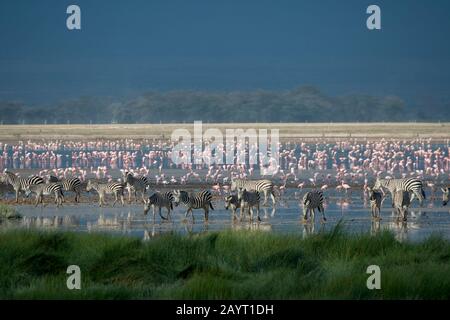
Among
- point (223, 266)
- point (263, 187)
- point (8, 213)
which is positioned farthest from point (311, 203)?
point (223, 266)

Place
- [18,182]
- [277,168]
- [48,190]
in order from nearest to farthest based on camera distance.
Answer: [48,190], [18,182], [277,168]

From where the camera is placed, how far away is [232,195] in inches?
818

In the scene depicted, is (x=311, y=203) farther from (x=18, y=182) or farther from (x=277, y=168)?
(x=277, y=168)

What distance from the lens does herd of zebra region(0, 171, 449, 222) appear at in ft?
67.1

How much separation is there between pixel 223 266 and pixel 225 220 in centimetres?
773

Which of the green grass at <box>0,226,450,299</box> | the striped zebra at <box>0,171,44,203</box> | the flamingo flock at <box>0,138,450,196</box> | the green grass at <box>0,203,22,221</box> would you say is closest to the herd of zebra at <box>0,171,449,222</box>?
the striped zebra at <box>0,171,44,203</box>

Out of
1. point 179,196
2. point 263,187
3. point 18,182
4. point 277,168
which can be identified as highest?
point 277,168

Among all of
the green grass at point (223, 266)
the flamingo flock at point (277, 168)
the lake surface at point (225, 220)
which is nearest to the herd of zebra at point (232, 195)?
the lake surface at point (225, 220)

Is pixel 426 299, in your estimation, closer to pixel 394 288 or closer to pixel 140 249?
pixel 394 288

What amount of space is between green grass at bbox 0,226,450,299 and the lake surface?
8.10 feet

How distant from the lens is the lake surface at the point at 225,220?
1839cm

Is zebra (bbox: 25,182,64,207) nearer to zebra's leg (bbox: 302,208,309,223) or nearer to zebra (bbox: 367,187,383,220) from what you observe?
zebra's leg (bbox: 302,208,309,223)

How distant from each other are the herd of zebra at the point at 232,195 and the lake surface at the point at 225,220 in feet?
0.76
